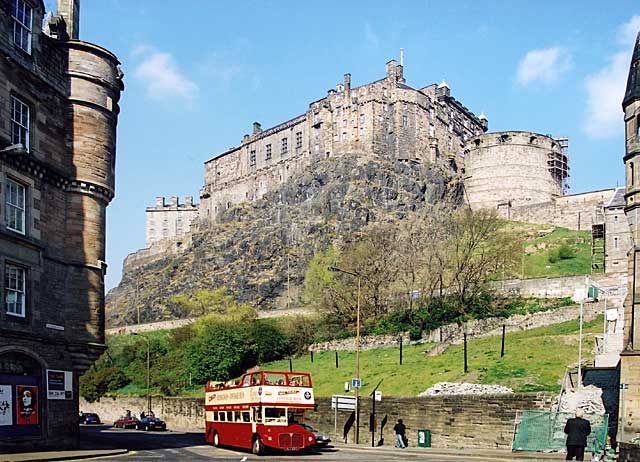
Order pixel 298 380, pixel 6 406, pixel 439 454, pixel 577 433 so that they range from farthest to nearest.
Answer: pixel 298 380
pixel 439 454
pixel 6 406
pixel 577 433

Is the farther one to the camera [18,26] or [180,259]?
[180,259]

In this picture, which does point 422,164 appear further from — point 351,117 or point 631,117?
point 631,117

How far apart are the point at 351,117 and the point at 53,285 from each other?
296ft

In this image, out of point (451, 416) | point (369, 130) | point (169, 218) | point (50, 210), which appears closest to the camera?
point (50, 210)

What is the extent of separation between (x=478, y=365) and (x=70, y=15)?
90.4 ft

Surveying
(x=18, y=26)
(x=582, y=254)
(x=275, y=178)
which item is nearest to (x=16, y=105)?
(x=18, y=26)

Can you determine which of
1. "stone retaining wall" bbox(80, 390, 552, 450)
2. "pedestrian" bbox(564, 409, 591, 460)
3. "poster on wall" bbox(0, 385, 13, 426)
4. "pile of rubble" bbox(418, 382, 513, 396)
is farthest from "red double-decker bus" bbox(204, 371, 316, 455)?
"pedestrian" bbox(564, 409, 591, 460)

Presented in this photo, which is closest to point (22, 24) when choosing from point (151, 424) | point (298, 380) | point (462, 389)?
point (298, 380)

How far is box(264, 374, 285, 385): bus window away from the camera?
2932 centimetres

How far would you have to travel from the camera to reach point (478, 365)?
42656 millimetres

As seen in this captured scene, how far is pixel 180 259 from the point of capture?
12144 centimetres

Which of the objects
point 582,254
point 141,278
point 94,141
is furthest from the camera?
point 141,278

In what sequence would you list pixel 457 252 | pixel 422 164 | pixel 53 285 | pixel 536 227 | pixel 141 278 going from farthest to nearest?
1. pixel 141 278
2. pixel 422 164
3. pixel 536 227
4. pixel 457 252
5. pixel 53 285

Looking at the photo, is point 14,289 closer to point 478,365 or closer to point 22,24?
point 22,24
